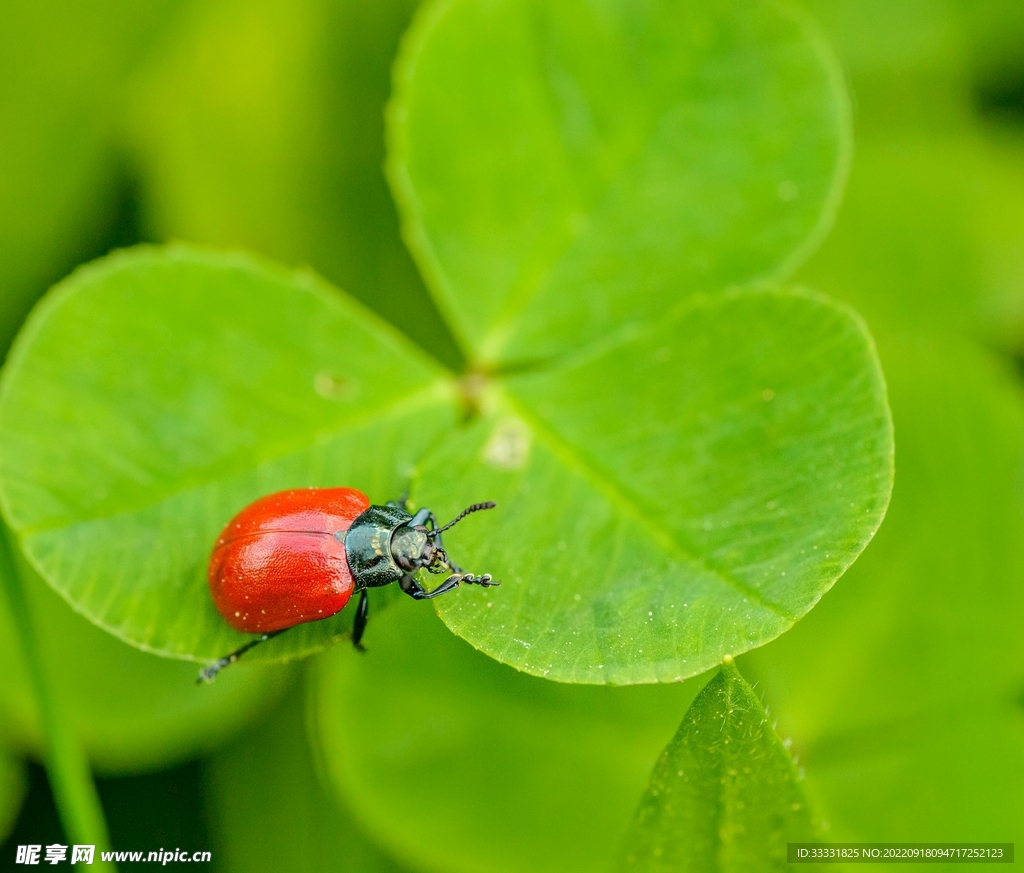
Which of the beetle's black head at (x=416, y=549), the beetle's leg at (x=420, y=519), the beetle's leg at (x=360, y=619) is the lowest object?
the beetle's leg at (x=360, y=619)

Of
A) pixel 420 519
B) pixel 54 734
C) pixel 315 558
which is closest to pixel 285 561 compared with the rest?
pixel 315 558

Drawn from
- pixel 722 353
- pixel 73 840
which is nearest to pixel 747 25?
pixel 722 353

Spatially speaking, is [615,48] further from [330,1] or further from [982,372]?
[330,1]

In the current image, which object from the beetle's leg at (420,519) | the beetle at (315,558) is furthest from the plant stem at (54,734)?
the beetle's leg at (420,519)

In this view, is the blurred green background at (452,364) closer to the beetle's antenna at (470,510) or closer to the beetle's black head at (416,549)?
the beetle's black head at (416,549)

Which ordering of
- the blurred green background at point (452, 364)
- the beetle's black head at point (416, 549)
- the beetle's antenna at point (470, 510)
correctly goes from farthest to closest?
the blurred green background at point (452, 364)
the beetle's black head at point (416, 549)
the beetle's antenna at point (470, 510)

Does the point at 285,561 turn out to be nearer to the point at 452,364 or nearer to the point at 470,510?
the point at 470,510
